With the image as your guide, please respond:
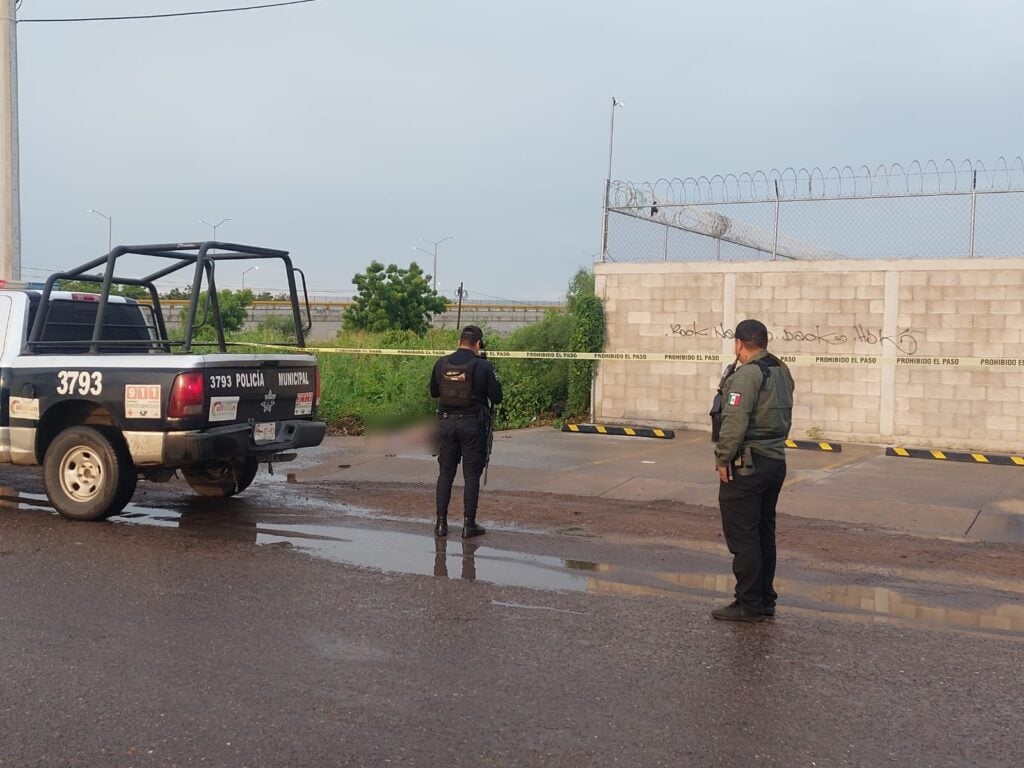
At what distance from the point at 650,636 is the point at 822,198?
9.82m

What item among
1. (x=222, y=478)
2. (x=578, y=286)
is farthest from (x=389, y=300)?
(x=222, y=478)

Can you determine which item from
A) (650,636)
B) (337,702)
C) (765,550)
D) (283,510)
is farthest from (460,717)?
(283,510)

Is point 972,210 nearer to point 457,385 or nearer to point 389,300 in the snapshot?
point 457,385

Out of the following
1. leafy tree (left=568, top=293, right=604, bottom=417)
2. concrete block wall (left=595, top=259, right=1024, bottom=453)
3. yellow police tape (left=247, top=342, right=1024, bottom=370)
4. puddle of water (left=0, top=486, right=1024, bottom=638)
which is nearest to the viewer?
puddle of water (left=0, top=486, right=1024, bottom=638)

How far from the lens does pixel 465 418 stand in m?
7.98

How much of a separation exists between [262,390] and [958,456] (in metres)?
8.57

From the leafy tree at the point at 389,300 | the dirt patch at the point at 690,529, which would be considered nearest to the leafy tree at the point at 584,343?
the dirt patch at the point at 690,529

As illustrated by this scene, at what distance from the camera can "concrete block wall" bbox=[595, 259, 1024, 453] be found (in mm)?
13109

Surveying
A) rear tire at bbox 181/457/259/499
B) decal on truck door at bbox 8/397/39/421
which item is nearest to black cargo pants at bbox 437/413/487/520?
rear tire at bbox 181/457/259/499

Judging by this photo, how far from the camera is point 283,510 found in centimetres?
920

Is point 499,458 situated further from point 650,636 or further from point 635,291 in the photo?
point 650,636

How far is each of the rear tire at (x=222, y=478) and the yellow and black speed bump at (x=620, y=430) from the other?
6.31 m

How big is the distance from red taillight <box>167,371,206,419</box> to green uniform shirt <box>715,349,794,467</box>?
4.08 metres

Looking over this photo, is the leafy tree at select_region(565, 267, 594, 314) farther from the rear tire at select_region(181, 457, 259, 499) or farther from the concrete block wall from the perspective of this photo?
the rear tire at select_region(181, 457, 259, 499)
